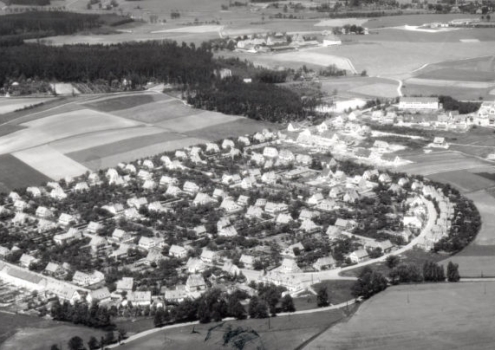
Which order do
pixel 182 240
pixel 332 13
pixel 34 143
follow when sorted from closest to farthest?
1. pixel 182 240
2. pixel 34 143
3. pixel 332 13

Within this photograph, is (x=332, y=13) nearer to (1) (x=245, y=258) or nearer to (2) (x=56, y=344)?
(1) (x=245, y=258)

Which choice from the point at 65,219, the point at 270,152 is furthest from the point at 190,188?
the point at 270,152

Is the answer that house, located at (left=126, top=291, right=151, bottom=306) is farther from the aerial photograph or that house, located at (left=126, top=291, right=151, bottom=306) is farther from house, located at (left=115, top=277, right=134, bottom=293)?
house, located at (left=115, top=277, right=134, bottom=293)

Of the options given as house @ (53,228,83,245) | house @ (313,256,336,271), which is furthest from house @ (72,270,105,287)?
house @ (313,256,336,271)

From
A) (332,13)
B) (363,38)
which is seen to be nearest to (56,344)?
(363,38)

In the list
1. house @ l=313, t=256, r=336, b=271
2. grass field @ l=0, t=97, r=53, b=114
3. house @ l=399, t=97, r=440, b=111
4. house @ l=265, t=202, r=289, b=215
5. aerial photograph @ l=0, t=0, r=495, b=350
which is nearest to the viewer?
aerial photograph @ l=0, t=0, r=495, b=350
